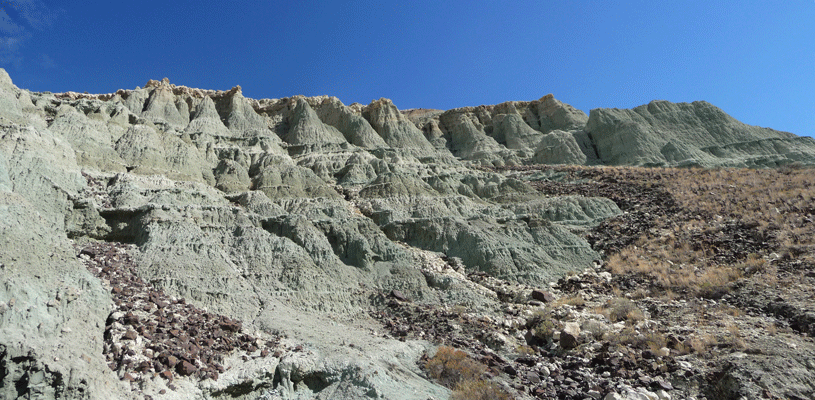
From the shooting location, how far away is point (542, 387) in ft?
31.2

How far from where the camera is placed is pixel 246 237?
53.8ft

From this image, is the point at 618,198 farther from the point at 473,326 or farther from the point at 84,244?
the point at 84,244

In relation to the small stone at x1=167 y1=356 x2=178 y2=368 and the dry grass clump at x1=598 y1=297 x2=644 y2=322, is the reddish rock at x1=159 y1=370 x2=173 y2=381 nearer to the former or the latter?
the small stone at x1=167 y1=356 x2=178 y2=368

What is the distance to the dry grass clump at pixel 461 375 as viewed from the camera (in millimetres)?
8805

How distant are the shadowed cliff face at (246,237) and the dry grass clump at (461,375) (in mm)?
509

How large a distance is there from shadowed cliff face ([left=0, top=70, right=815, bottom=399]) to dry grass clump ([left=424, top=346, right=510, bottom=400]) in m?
0.51

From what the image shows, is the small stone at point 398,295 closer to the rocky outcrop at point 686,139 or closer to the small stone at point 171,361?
the small stone at point 171,361

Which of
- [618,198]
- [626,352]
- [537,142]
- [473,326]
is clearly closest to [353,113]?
[537,142]

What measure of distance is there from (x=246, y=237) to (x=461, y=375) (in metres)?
10.6

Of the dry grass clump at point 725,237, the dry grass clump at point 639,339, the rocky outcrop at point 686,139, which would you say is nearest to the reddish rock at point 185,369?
the dry grass clump at point 639,339

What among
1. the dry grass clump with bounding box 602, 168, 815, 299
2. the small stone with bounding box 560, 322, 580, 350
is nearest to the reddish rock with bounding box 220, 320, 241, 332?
the small stone with bounding box 560, 322, 580, 350

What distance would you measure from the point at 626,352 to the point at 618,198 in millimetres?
17048

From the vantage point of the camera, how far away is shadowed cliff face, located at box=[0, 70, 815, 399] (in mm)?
8219

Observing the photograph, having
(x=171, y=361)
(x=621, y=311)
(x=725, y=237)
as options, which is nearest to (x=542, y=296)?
(x=621, y=311)
